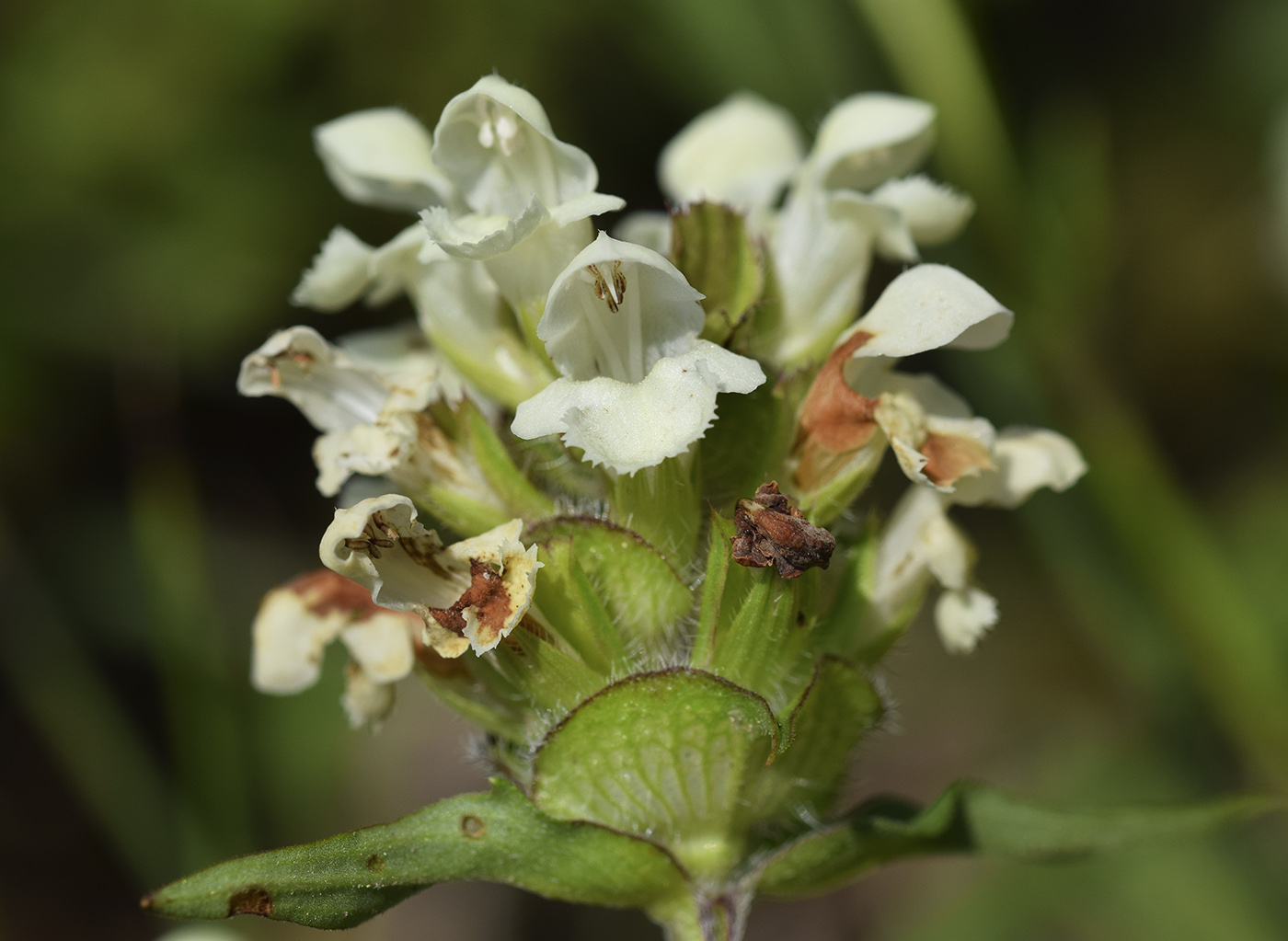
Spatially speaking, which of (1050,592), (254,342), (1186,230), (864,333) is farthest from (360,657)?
(1186,230)

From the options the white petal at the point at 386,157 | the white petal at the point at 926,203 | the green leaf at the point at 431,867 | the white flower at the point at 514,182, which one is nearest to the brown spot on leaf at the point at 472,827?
the green leaf at the point at 431,867

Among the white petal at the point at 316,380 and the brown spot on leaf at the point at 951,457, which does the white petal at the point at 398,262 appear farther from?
the brown spot on leaf at the point at 951,457

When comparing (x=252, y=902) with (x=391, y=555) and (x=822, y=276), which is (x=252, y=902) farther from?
(x=822, y=276)

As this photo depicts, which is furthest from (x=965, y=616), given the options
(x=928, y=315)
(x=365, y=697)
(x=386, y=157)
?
(x=386, y=157)

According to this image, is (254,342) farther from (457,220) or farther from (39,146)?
(457,220)

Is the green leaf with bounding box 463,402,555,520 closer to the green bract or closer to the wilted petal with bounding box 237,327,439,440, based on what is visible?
the green bract
